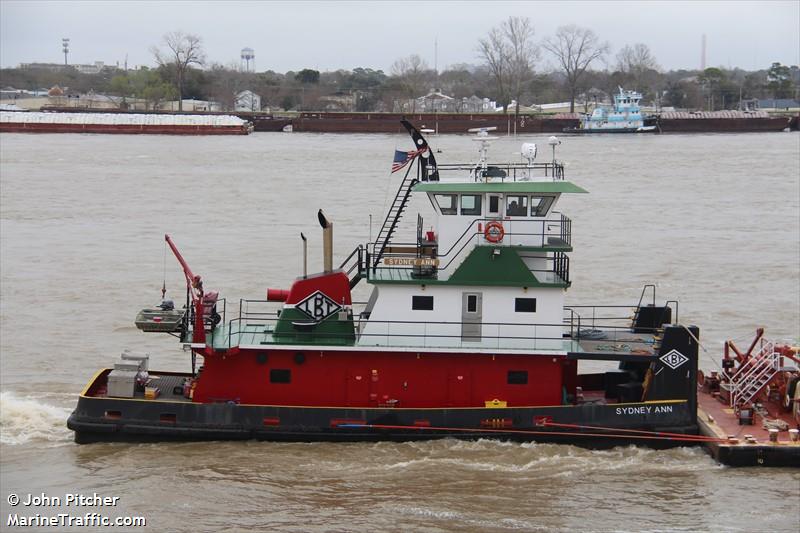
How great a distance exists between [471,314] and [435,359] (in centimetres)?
92

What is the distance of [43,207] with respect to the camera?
43250 mm

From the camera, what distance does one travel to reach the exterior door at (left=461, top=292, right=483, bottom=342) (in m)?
17.4

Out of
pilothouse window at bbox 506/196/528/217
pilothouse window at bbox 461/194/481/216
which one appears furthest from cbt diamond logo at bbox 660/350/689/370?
pilothouse window at bbox 461/194/481/216

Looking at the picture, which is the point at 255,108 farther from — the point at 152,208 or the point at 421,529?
the point at 421,529

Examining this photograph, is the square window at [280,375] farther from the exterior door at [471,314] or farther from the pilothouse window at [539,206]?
the pilothouse window at [539,206]

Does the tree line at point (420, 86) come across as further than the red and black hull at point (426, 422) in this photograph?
Yes

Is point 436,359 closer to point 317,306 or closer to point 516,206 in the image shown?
point 317,306

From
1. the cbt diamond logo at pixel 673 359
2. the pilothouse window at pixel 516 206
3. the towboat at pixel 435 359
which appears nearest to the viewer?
the cbt diamond logo at pixel 673 359

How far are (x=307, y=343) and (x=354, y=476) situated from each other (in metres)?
2.20

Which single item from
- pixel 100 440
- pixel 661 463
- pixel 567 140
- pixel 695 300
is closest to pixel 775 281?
pixel 695 300

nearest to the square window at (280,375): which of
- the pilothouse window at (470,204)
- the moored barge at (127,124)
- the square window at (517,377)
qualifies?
the square window at (517,377)

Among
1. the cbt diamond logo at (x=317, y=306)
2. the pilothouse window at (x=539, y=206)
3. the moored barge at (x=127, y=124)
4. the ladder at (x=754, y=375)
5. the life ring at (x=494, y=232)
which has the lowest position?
the ladder at (x=754, y=375)

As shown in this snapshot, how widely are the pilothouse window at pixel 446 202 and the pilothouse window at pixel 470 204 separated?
0.15 metres

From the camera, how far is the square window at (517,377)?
57.1 feet
